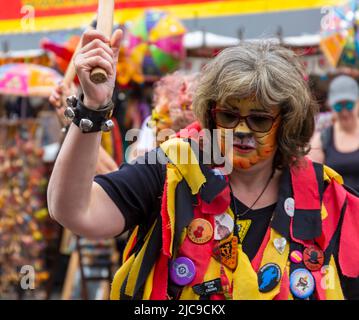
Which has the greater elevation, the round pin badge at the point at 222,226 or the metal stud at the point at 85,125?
the metal stud at the point at 85,125

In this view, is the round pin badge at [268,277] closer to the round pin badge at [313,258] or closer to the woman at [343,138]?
the round pin badge at [313,258]

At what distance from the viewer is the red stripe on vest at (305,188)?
78.7 inches

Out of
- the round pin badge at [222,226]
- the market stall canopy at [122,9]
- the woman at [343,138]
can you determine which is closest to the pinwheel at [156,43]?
the woman at [343,138]

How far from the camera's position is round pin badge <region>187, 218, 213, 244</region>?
1860 millimetres

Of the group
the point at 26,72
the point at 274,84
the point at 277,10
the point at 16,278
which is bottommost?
the point at 16,278

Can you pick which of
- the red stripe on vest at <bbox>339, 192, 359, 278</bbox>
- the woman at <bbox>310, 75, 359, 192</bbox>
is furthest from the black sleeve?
the woman at <bbox>310, 75, 359, 192</bbox>

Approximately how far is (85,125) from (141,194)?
14.9 inches

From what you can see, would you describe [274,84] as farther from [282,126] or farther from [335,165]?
[335,165]

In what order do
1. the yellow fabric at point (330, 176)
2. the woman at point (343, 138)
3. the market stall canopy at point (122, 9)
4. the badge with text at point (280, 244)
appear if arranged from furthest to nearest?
the market stall canopy at point (122, 9) → the woman at point (343, 138) → the yellow fabric at point (330, 176) → the badge with text at point (280, 244)

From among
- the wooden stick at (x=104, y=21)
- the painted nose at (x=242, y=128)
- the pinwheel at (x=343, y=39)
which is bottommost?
the painted nose at (x=242, y=128)

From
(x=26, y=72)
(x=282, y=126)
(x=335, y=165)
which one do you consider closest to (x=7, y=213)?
(x=26, y=72)

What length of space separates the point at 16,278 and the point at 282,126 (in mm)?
3993

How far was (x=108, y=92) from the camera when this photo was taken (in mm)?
1572

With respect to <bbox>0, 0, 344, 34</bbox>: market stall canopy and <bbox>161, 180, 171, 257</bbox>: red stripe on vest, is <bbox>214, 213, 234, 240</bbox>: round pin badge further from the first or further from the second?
<bbox>0, 0, 344, 34</bbox>: market stall canopy
